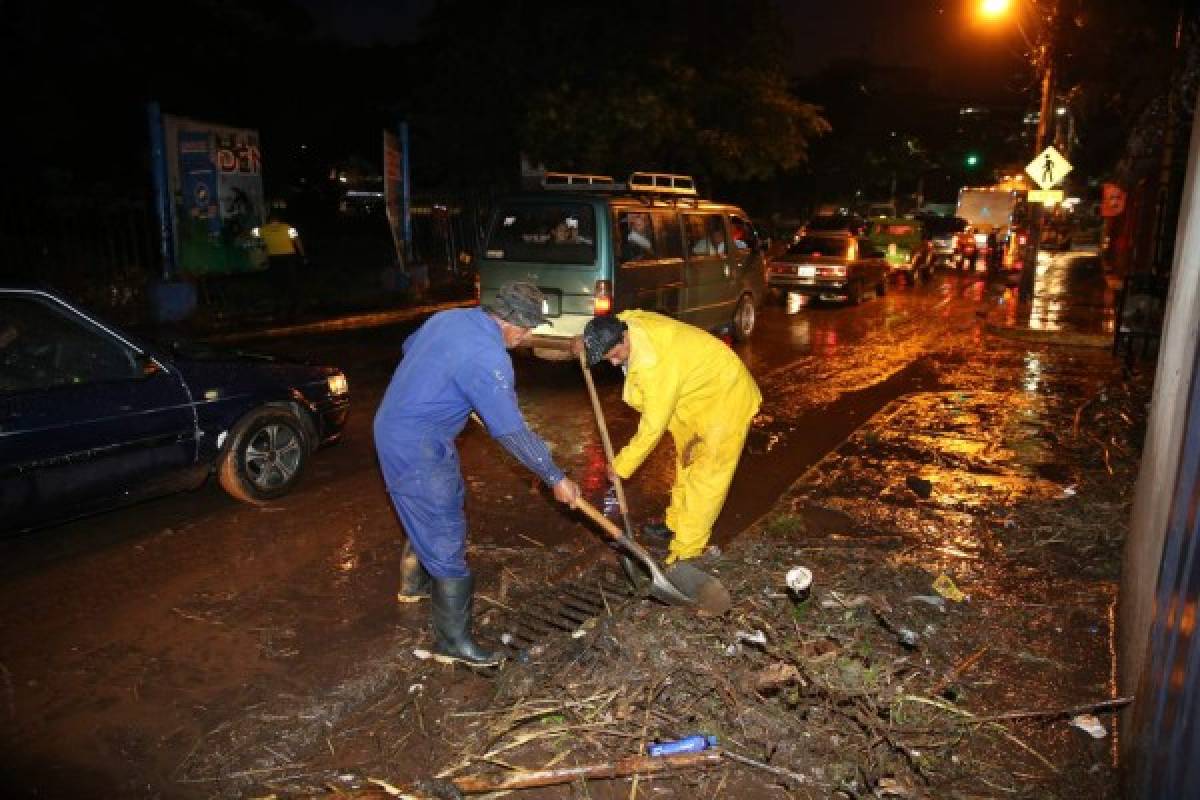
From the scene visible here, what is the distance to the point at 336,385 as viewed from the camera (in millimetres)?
6078

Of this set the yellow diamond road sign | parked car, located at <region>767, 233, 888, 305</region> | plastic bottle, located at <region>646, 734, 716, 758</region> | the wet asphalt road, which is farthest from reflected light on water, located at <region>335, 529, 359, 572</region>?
the yellow diamond road sign

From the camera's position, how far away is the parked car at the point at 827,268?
1672cm

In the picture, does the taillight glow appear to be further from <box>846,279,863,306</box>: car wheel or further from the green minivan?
<box>846,279,863,306</box>: car wheel

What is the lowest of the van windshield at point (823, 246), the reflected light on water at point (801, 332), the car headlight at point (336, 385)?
the reflected light on water at point (801, 332)

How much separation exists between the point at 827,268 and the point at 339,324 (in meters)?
9.54

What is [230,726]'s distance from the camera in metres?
3.38

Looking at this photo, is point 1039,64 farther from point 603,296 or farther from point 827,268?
point 603,296

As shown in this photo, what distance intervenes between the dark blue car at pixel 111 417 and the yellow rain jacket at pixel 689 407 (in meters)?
2.58

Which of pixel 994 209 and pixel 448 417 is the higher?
pixel 994 209

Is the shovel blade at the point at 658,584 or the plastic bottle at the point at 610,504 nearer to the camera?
the shovel blade at the point at 658,584

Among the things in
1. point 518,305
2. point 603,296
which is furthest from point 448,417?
point 603,296

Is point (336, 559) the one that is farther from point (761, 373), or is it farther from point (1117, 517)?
point (761, 373)

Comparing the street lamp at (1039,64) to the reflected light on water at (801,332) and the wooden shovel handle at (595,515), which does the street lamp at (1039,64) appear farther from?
the wooden shovel handle at (595,515)

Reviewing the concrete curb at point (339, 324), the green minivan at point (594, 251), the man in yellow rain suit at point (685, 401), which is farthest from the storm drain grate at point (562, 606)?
the concrete curb at point (339, 324)
